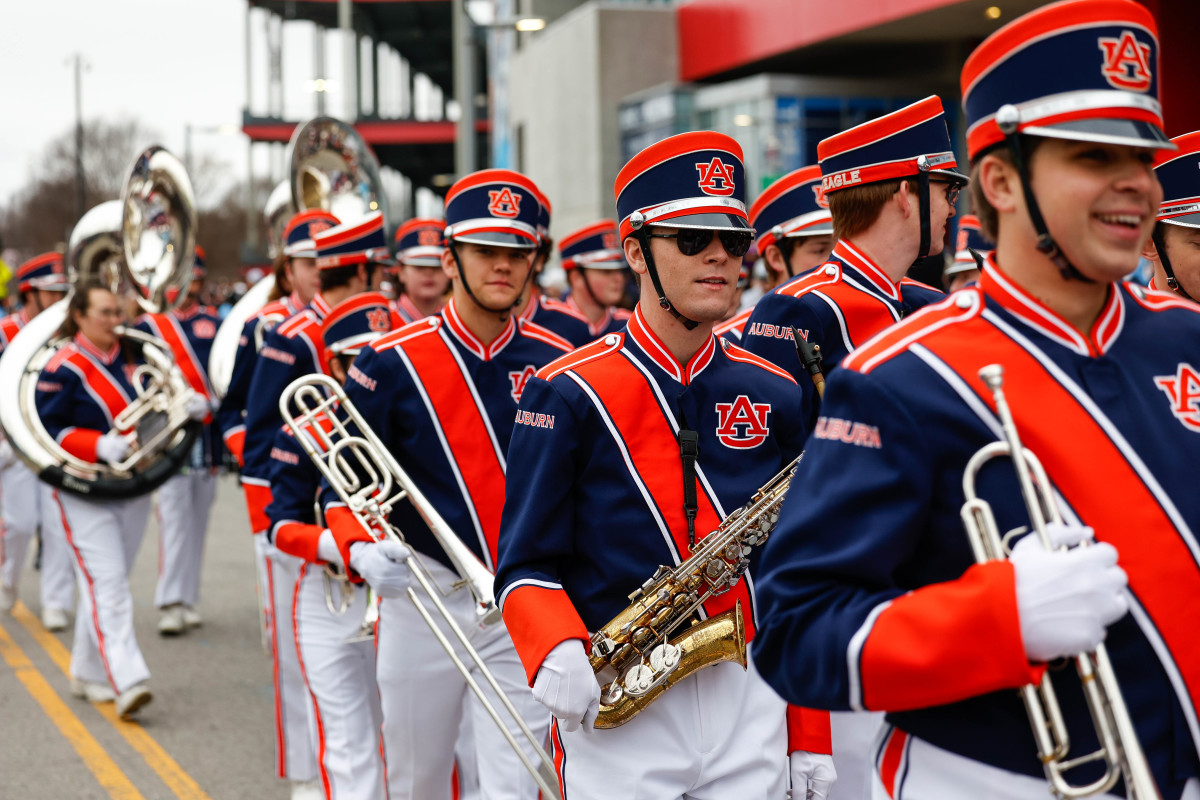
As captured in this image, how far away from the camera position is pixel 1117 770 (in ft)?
6.41

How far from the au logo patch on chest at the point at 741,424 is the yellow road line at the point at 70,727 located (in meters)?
4.14

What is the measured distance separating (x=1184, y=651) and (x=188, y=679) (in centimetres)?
735

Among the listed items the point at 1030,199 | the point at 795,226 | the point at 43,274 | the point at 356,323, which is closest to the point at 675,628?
the point at 1030,199

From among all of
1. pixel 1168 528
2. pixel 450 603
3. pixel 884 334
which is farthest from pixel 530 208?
pixel 1168 528

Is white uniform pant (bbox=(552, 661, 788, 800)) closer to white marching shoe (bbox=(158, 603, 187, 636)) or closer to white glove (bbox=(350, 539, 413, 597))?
white glove (bbox=(350, 539, 413, 597))

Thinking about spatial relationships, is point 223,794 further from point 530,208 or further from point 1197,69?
point 1197,69

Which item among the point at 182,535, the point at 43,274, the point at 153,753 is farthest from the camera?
the point at 43,274

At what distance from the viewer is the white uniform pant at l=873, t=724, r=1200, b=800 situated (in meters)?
2.11

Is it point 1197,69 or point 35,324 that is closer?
point 35,324

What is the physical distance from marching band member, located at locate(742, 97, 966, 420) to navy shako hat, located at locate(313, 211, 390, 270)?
3.05m

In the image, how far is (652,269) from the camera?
3.49 m

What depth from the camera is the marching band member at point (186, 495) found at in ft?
31.8

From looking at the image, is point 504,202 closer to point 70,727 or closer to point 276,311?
point 276,311

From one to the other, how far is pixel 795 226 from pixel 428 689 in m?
2.52
